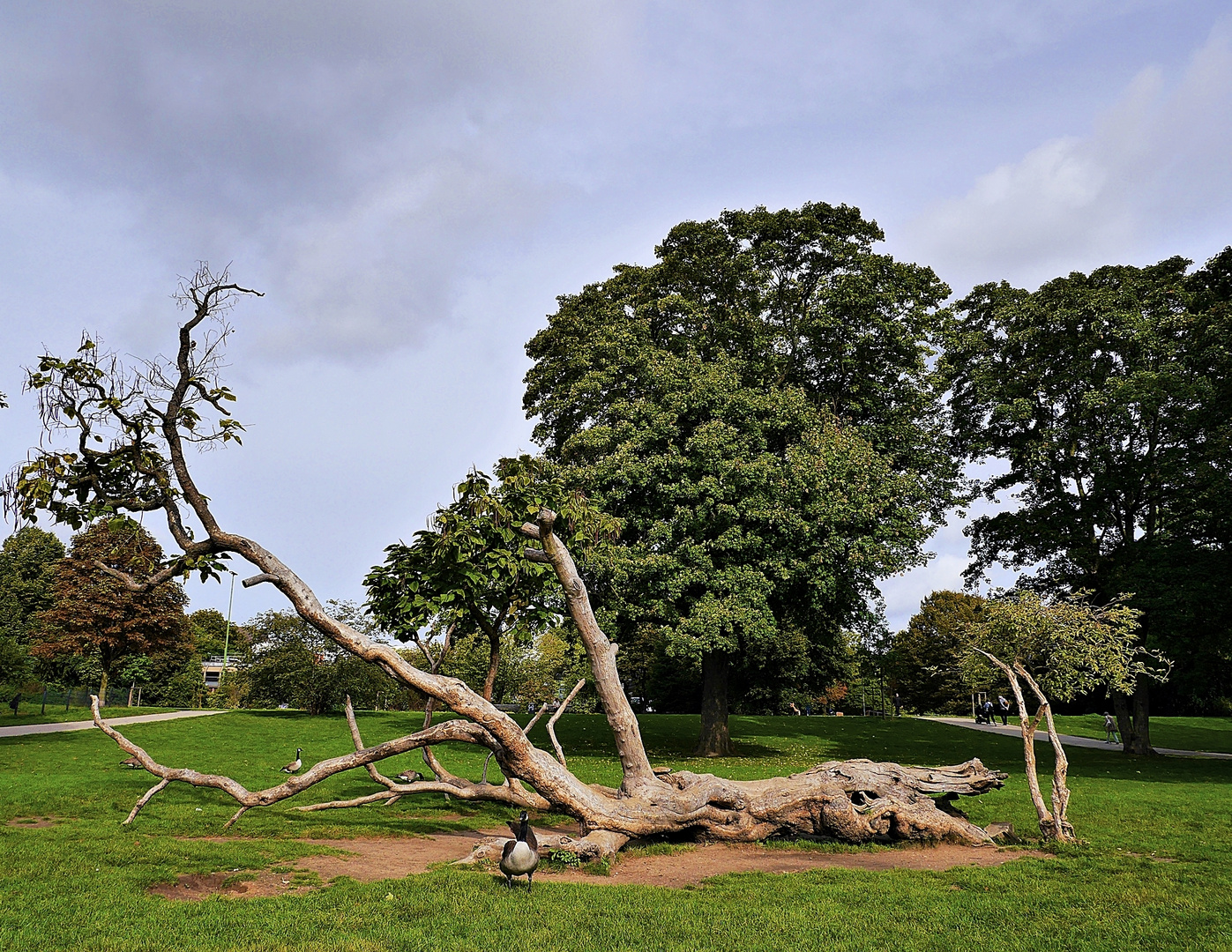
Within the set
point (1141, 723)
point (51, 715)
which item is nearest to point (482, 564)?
point (1141, 723)

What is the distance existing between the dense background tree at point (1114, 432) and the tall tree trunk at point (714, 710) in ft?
42.0

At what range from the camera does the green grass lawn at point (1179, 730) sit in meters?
36.9

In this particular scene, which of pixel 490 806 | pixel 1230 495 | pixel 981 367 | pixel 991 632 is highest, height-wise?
pixel 981 367

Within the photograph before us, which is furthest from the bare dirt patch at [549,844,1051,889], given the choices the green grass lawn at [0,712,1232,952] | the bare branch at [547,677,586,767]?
the bare branch at [547,677,586,767]

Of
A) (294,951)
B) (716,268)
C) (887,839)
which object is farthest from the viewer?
(716,268)

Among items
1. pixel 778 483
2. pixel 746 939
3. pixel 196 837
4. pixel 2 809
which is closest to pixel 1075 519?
pixel 778 483

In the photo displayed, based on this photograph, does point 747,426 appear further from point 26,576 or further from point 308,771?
point 26,576

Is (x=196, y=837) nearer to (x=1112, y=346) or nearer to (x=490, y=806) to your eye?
(x=490, y=806)

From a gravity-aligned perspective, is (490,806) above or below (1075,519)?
below

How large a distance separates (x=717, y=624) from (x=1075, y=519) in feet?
54.2

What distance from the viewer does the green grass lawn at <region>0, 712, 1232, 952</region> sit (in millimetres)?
7578

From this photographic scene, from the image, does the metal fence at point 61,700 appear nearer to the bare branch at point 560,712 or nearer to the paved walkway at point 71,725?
the paved walkway at point 71,725

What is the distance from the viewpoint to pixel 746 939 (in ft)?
25.2

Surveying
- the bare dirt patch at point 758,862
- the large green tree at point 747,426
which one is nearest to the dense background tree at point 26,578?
the large green tree at point 747,426
